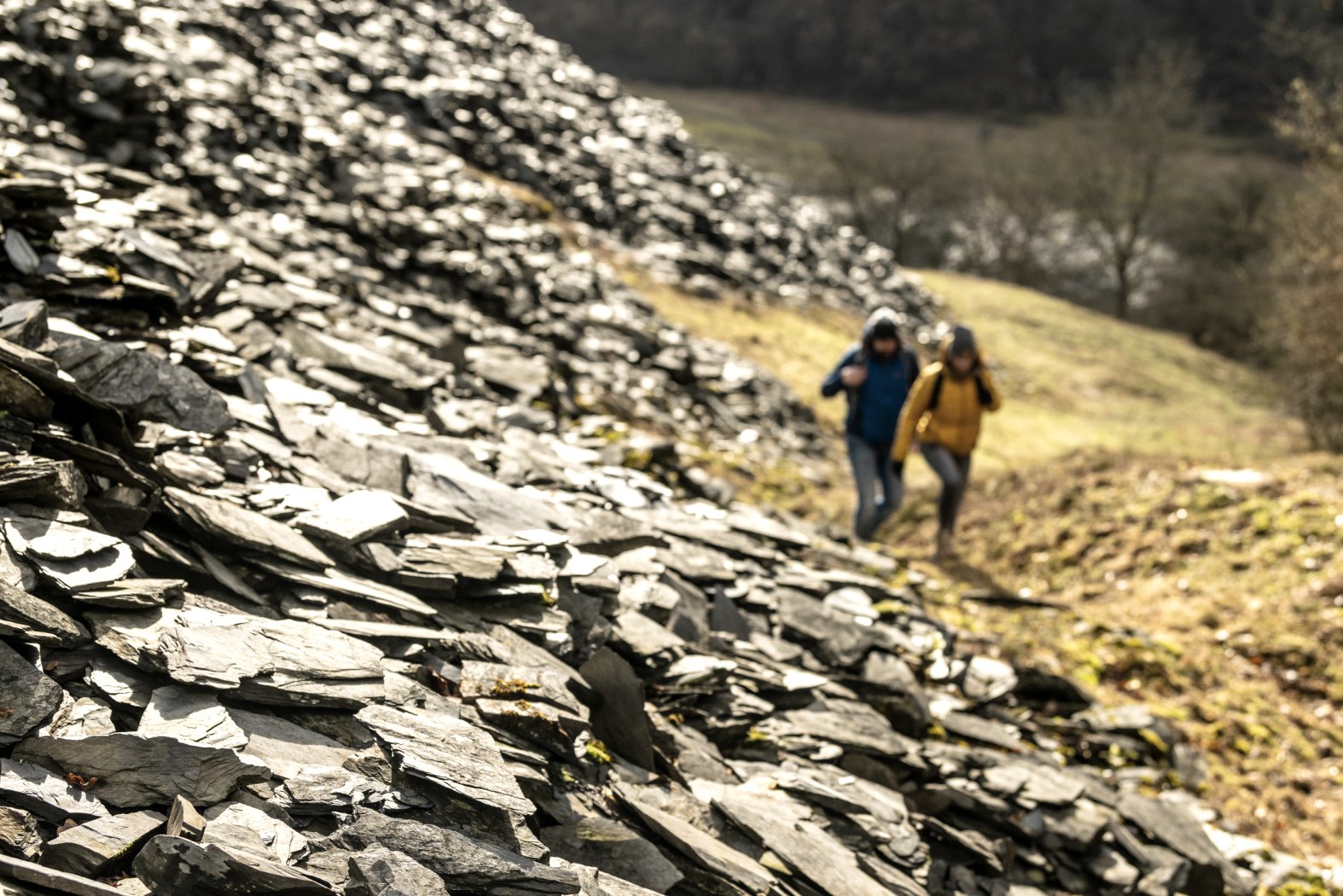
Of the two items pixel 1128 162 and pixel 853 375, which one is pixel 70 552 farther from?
pixel 1128 162

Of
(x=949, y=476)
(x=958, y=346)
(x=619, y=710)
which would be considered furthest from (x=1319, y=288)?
(x=619, y=710)

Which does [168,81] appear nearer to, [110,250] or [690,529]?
[110,250]

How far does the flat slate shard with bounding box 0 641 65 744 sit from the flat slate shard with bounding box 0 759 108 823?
5.4 inches

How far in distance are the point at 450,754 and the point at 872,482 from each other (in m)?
7.31

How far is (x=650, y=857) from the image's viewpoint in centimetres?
427

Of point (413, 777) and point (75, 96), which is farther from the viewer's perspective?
point (75, 96)

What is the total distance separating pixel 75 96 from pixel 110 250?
6.46m

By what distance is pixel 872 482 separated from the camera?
10523mm

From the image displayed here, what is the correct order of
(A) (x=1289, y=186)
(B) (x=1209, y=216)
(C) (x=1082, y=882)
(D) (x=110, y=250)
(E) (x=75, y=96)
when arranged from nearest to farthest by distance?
(C) (x=1082, y=882)
(D) (x=110, y=250)
(E) (x=75, y=96)
(A) (x=1289, y=186)
(B) (x=1209, y=216)

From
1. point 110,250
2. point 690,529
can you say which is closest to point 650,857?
point 690,529

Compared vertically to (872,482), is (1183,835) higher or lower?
lower

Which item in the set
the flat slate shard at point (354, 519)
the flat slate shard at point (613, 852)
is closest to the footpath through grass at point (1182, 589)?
the flat slate shard at point (613, 852)

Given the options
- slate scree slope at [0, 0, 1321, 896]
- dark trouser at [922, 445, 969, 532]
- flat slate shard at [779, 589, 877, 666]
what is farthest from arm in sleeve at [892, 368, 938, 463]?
flat slate shard at [779, 589, 877, 666]

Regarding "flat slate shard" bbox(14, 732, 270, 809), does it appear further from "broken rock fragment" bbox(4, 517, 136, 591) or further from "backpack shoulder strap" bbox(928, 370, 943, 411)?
"backpack shoulder strap" bbox(928, 370, 943, 411)
